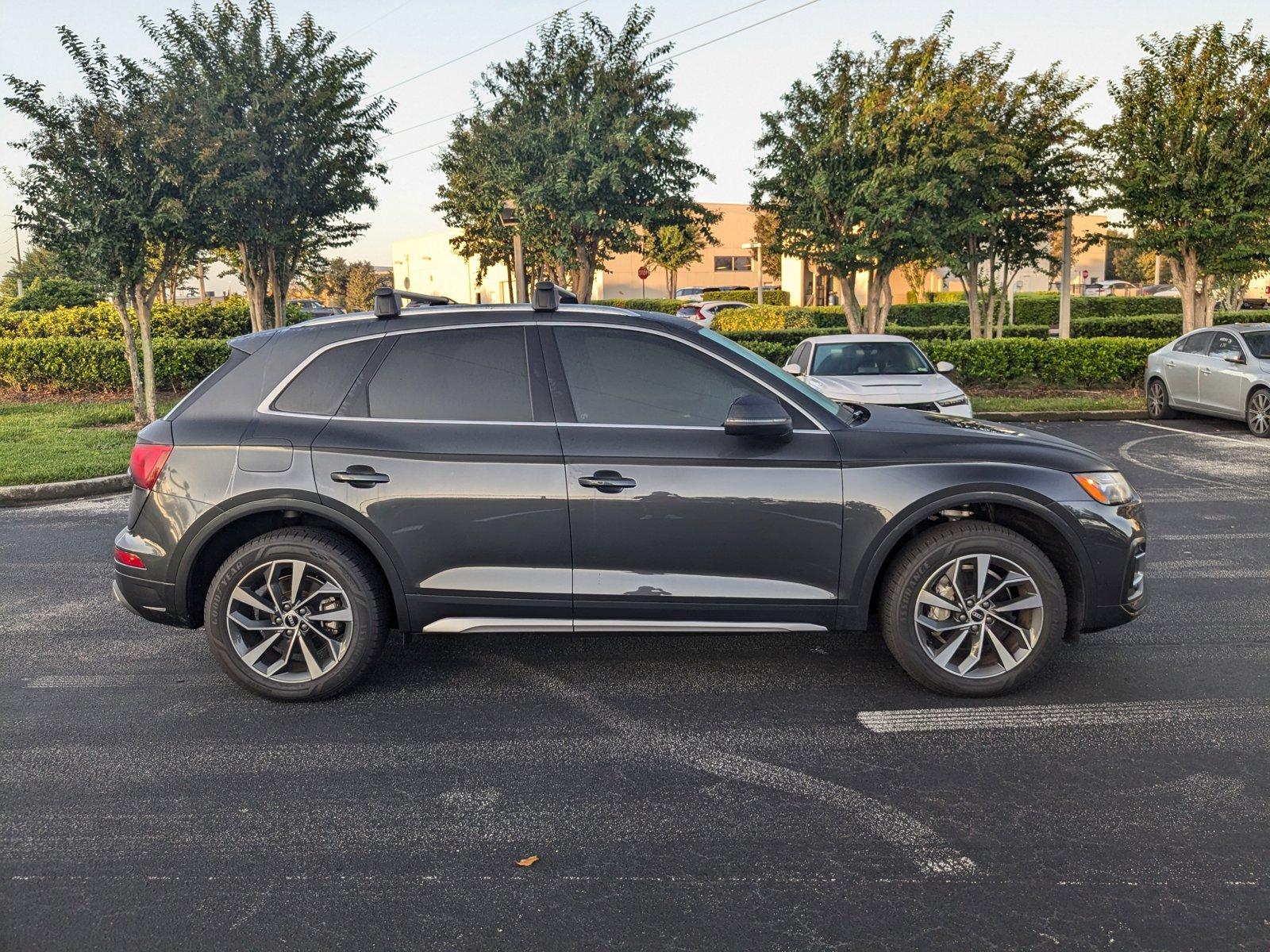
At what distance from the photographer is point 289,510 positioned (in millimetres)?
4738

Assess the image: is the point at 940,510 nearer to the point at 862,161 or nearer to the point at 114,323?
the point at 862,161

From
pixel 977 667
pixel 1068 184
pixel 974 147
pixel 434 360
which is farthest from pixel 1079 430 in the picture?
pixel 434 360

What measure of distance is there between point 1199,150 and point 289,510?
19801 millimetres

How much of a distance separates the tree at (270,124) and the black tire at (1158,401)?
13292 millimetres

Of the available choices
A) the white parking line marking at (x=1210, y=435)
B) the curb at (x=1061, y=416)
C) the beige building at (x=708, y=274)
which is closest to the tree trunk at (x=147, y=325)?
the curb at (x=1061, y=416)

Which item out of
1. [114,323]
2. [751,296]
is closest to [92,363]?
[114,323]

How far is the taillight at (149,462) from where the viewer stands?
4.80 meters

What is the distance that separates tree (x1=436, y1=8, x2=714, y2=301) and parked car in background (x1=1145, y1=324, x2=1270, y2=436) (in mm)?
A: 10748

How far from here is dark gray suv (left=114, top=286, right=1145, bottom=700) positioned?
15.0 ft

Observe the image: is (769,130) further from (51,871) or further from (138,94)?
(51,871)

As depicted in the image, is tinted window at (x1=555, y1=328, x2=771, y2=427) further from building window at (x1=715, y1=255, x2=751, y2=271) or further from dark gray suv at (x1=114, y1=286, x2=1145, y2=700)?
building window at (x1=715, y1=255, x2=751, y2=271)

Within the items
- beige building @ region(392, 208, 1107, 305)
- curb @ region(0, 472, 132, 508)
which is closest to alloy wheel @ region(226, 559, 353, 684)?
curb @ region(0, 472, 132, 508)

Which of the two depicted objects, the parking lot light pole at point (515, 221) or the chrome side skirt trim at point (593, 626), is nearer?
the chrome side skirt trim at point (593, 626)

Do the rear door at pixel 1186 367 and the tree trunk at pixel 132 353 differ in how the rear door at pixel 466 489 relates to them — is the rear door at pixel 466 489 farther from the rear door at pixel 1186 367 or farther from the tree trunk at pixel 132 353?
the rear door at pixel 1186 367
